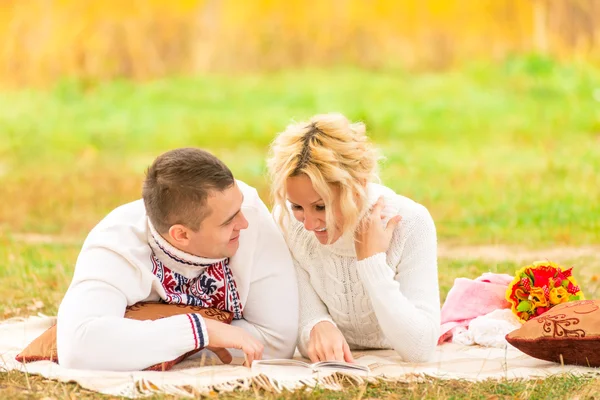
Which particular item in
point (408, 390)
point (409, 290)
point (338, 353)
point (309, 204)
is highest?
point (309, 204)

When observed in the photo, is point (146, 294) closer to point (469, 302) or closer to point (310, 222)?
point (310, 222)

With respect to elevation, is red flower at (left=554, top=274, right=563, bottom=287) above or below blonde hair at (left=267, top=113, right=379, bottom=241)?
below

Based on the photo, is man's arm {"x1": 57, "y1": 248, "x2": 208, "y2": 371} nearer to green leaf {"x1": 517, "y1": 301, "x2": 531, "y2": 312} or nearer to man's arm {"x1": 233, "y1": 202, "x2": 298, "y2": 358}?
man's arm {"x1": 233, "y1": 202, "x2": 298, "y2": 358}

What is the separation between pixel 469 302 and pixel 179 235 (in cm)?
188

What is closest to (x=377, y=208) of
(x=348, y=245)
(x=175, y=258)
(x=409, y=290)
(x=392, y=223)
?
(x=392, y=223)

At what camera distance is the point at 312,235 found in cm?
498

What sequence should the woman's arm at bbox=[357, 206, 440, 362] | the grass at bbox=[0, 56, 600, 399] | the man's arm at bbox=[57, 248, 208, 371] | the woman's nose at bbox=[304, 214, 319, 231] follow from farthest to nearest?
the grass at bbox=[0, 56, 600, 399] → the woman's arm at bbox=[357, 206, 440, 362] → the woman's nose at bbox=[304, 214, 319, 231] → the man's arm at bbox=[57, 248, 208, 371]

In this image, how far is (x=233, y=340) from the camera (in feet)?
14.6

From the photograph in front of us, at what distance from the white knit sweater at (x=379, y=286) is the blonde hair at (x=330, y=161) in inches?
7.0

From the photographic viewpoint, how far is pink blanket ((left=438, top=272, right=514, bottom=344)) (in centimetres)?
559

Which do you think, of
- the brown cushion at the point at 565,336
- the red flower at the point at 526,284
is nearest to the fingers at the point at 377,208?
the brown cushion at the point at 565,336

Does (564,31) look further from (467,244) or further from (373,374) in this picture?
(373,374)

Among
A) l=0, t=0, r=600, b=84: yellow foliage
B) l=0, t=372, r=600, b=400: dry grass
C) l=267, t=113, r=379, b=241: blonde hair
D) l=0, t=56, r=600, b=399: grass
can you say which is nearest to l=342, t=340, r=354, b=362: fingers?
l=0, t=372, r=600, b=400: dry grass

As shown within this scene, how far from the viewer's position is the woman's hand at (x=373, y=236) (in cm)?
458
